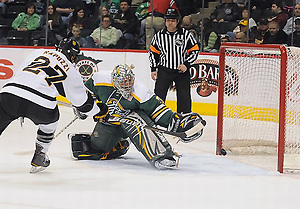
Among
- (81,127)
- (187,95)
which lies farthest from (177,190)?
(81,127)

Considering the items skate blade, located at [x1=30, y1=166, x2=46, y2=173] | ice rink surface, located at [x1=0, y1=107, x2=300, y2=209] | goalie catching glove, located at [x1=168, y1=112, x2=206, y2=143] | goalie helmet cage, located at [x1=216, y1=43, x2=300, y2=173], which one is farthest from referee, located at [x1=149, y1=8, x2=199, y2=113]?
skate blade, located at [x1=30, y1=166, x2=46, y2=173]

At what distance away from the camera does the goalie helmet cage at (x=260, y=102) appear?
13.9 ft

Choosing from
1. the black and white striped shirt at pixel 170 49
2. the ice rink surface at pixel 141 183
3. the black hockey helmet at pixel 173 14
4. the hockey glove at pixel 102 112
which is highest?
the black hockey helmet at pixel 173 14

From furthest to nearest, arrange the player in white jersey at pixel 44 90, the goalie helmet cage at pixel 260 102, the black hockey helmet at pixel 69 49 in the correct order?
the goalie helmet cage at pixel 260 102 → the black hockey helmet at pixel 69 49 → the player in white jersey at pixel 44 90

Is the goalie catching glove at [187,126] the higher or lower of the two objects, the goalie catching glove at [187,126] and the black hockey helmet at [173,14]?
the lower

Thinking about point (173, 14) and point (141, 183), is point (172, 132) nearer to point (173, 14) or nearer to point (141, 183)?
point (141, 183)

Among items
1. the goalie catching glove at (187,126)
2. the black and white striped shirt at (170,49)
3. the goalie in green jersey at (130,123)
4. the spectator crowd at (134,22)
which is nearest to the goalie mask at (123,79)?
the goalie in green jersey at (130,123)

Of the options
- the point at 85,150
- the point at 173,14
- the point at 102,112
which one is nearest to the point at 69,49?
the point at 102,112

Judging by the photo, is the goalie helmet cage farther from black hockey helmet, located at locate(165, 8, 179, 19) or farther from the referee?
black hockey helmet, located at locate(165, 8, 179, 19)

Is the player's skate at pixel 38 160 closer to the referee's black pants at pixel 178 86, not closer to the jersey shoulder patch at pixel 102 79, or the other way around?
the jersey shoulder patch at pixel 102 79

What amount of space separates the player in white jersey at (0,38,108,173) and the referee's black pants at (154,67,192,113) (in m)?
1.86

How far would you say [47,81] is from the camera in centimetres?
356

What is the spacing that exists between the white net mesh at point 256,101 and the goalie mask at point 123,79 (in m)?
1.05

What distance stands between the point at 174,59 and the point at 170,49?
0.10 m
